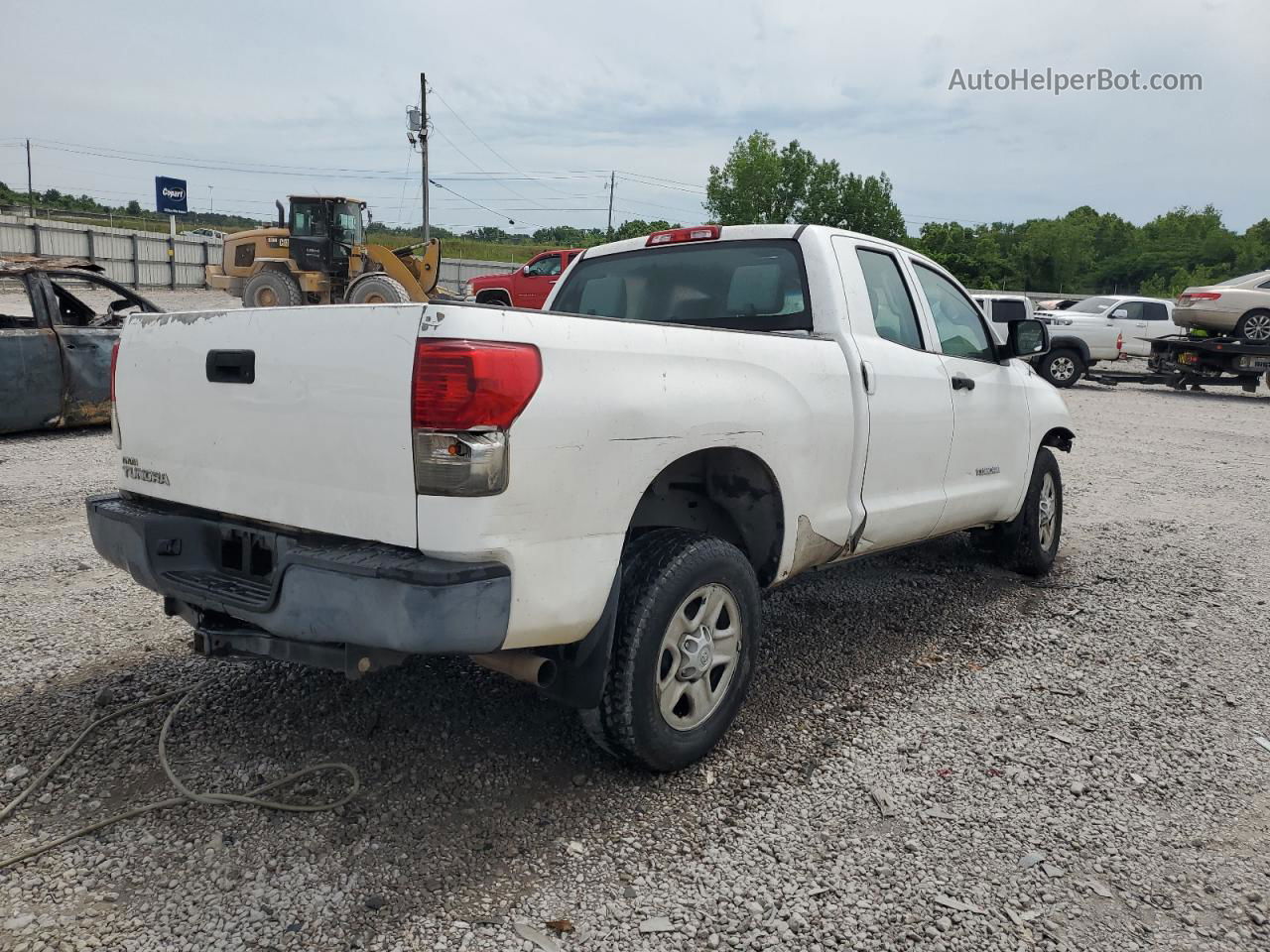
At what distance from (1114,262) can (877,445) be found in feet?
372

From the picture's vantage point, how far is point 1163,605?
5387mm

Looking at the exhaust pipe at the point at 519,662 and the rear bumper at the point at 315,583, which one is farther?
the exhaust pipe at the point at 519,662

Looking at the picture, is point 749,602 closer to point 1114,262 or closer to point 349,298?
point 349,298

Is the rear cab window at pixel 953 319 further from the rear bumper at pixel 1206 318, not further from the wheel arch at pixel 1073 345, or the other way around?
the rear bumper at pixel 1206 318

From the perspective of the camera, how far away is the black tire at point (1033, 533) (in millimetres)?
5699

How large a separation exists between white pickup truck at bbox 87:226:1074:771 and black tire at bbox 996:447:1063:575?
173cm

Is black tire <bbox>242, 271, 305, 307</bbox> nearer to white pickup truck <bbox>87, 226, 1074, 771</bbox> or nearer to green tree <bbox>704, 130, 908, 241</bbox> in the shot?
white pickup truck <bbox>87, 226, 1074, 771</bbox>

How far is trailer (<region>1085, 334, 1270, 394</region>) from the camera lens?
1905cm

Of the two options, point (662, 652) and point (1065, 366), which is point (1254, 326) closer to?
point (1065, 366)

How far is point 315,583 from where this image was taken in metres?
2.60

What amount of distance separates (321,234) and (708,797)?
18.3m

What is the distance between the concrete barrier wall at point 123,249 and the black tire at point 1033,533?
3826cm

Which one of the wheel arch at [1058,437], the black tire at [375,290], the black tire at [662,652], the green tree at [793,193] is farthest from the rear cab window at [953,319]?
the green tree at [793,193]

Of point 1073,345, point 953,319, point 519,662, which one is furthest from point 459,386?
point 1073,345
